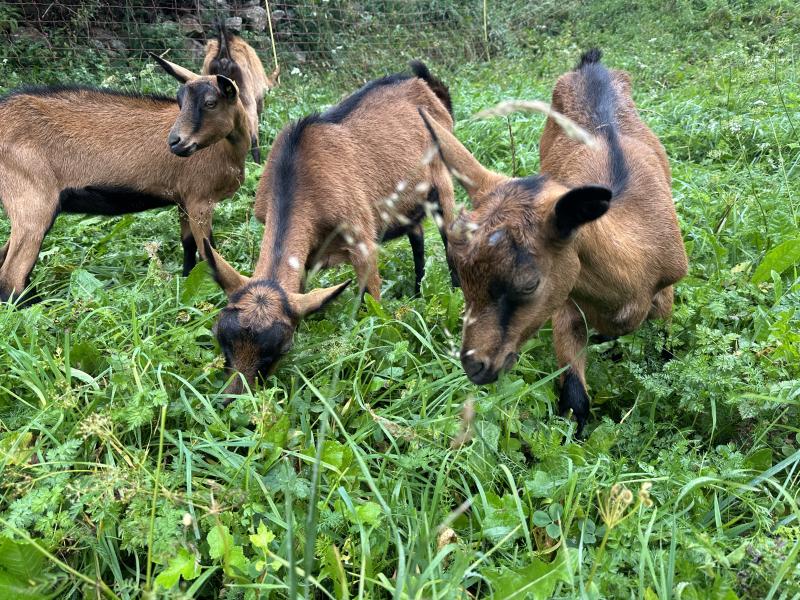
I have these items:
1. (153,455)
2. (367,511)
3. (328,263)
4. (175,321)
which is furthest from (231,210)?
(367,511)

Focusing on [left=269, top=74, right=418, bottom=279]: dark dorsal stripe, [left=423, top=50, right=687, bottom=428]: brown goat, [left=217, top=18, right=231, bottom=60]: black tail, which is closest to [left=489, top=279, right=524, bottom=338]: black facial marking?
[left=423, top=50, right=687, bottom=428]: brown goat

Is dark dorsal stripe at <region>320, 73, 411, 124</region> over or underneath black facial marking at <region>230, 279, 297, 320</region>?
over

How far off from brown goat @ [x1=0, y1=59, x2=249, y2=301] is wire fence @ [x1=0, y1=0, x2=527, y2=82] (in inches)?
180

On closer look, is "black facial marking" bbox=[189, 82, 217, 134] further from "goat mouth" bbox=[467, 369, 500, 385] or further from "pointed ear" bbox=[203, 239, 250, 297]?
"goat mouth" bbox=[467, 369, 500, 385]

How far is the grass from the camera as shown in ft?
6.53

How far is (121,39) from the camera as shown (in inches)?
406

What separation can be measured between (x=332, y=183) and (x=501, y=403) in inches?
76.5

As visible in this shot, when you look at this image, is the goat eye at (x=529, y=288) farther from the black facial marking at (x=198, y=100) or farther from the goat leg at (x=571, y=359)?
the black facial marking at (x=198, y=100)

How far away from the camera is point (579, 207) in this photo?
2.23 m

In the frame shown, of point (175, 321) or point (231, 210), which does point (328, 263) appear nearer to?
point (175, 321)

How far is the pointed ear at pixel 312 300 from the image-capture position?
333 centimetres

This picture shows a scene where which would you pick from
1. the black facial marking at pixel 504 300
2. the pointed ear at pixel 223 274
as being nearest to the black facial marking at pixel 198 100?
the pointed ear at pixel 223 274

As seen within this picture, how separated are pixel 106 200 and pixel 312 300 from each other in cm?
230

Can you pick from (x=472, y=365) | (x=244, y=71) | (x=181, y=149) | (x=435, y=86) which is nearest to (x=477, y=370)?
(x=472, y=365)
